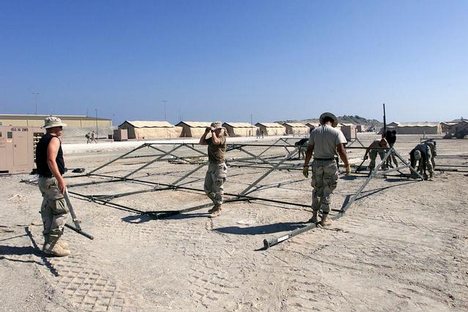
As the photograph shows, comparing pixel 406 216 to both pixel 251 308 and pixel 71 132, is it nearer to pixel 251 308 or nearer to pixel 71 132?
pixel 251 308

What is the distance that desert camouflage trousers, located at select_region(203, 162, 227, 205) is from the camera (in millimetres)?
7289

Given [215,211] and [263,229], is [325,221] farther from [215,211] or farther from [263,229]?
[215,211]

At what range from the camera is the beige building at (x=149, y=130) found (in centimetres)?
5084

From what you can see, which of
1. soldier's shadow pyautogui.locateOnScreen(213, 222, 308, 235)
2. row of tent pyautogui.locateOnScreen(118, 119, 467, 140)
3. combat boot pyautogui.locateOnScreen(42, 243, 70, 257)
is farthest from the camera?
row of tent pyautogui.locateOnScreen(118, 119, 467, 140)

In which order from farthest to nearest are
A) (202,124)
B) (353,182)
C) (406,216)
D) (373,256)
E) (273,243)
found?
(202,124) < (353,182) < (406,216) < (273,243) < (373,256)

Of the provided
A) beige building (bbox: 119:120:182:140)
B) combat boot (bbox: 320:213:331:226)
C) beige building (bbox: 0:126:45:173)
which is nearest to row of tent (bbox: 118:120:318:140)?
beige building (bbox: 119:120:182:140)

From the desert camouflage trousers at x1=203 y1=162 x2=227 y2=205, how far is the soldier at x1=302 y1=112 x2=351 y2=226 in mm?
1693

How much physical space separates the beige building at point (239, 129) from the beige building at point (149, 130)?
8284 millimetres

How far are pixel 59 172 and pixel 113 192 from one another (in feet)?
18.2

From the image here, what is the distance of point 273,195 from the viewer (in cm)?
980

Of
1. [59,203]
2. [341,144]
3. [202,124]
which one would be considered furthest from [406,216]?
[202,124]

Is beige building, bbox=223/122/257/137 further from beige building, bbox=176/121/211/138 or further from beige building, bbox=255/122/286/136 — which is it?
beige building, bbox=176/121/211/138

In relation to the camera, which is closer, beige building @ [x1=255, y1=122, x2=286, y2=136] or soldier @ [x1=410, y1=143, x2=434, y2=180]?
soldier @ [x1=410, y1=143, x2=434, y2=180]

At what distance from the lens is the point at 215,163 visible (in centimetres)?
730
